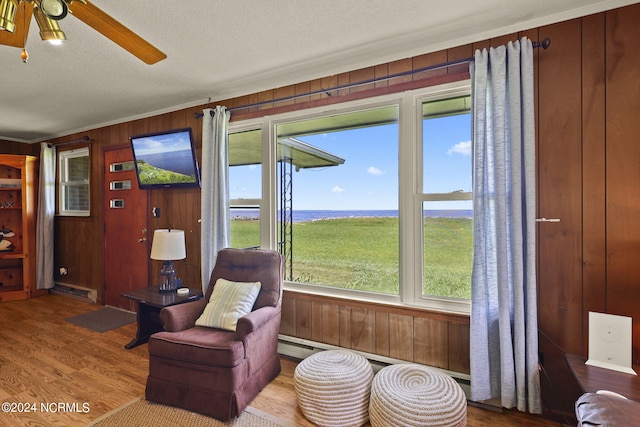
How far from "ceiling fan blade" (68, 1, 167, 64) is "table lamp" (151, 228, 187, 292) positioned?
1.56 metres

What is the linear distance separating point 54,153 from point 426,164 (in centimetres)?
532

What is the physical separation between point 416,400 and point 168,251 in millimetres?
2319

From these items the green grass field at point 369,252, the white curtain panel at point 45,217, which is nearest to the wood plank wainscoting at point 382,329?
the green grass field at point 369,252

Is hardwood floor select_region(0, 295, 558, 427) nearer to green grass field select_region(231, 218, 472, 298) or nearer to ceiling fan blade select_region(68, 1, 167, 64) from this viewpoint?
green grass field select_region(231, 218, 472, 298)

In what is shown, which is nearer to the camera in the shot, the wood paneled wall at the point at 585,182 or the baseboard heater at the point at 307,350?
the wood paneled wall at the point at 585,182

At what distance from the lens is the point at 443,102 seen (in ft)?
7.21

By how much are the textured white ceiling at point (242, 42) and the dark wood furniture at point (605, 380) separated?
189cm

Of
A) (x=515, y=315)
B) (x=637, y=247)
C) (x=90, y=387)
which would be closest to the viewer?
(x=637, y=247)

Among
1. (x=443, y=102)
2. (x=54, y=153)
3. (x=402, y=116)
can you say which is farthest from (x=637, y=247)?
(x=54, y=153)

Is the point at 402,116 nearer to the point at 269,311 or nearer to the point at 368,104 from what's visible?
the point at 368,104

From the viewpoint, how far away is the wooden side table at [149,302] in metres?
2.60

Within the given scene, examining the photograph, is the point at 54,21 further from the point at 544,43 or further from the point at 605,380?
the point at 605,380

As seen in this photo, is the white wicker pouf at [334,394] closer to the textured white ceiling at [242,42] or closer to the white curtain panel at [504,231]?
the white curtain panel at [504,231]

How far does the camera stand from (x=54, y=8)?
115cm
